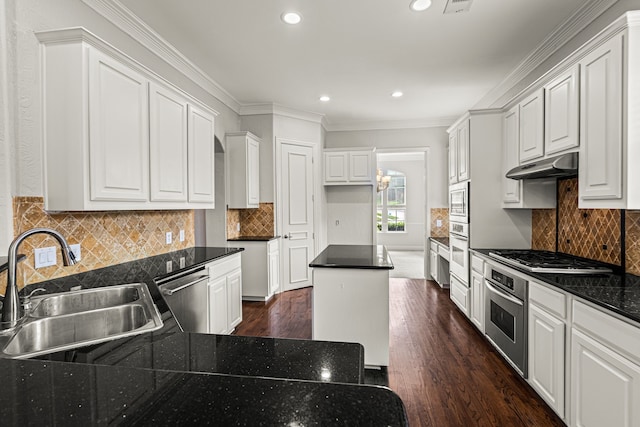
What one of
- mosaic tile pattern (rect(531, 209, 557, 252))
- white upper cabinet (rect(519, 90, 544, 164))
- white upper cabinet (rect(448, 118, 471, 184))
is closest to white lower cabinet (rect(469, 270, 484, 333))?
mosaic tile pattern (rect(531, 209, 557, 252))

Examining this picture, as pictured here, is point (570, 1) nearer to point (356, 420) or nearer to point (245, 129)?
point (356, 420)

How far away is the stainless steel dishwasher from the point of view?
220cm

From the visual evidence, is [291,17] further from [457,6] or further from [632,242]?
[632,242]

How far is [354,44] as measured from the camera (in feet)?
10.2

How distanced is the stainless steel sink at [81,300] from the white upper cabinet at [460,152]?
337 cm

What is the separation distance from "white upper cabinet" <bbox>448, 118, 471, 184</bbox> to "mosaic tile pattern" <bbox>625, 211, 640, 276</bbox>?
1570 millimetres

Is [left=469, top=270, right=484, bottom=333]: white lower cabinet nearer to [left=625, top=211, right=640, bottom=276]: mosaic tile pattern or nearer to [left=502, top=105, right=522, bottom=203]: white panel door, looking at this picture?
[left=502, top=105, right=522, bottom=203]: white panel door

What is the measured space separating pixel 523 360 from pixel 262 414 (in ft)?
8.32

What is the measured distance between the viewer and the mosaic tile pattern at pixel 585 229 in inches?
87.9

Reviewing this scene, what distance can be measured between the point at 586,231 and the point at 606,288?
98 centimetres

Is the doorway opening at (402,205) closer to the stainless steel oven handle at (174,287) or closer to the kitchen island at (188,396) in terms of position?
the stainless steel oven handle at (174,287)

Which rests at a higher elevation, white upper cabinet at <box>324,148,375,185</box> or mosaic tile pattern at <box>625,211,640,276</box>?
white upper cabinet at <box>324,148,375,185</box>

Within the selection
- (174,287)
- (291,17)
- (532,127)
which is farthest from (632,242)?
(174,287)

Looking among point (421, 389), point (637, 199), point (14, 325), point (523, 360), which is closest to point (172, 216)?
Answer: point (14, 325)
